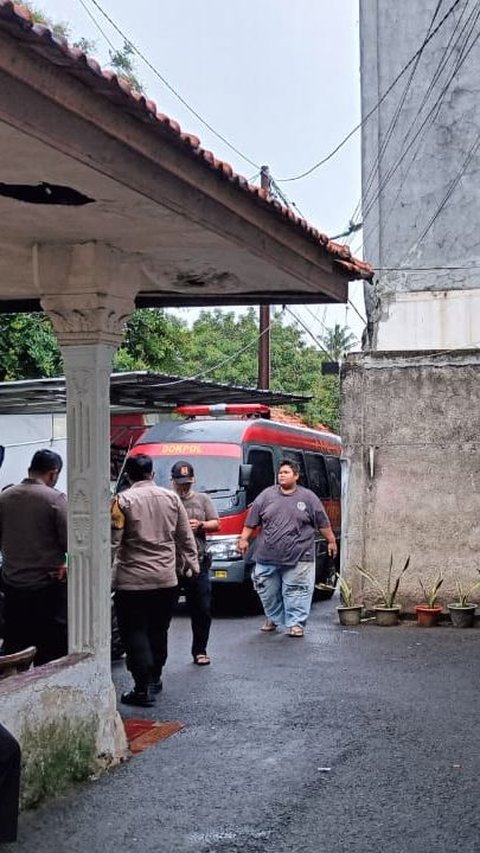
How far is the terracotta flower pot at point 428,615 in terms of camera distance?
1200cm

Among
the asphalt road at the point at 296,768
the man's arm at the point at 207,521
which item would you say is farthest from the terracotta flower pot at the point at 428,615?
the man's arm at the point at 207,521

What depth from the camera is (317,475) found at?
17578 mm

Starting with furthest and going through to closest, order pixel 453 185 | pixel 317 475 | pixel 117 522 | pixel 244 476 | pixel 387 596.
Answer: pixel 317 475, pixel 244 476, pixel 453 185, pixel 387 596, pixel 117 522

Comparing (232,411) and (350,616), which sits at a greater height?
(232,411)

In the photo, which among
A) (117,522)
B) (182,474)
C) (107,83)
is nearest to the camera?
(107,83)

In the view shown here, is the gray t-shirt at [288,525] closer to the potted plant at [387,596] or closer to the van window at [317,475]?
the potted plant at [387,596]

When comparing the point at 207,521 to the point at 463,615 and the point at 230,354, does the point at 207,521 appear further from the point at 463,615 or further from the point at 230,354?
the point at 230,354

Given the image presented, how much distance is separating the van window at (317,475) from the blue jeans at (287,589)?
530 centimetres

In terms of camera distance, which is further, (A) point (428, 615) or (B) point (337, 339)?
(B) point (337, 339)

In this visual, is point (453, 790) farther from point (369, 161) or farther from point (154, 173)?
point (369, 161)

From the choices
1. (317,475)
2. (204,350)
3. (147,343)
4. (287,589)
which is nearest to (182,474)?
(287,589)

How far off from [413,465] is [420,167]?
3.83 metres

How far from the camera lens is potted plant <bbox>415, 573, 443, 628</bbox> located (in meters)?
12.0

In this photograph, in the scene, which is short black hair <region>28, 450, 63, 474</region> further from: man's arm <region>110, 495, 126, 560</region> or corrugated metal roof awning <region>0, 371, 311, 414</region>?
corrugated metal roof awning <region>0, 371, 311, 414</region>
